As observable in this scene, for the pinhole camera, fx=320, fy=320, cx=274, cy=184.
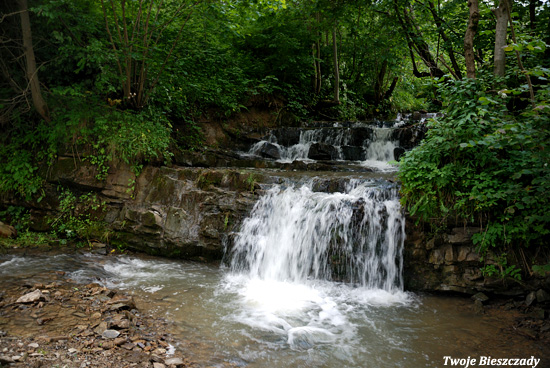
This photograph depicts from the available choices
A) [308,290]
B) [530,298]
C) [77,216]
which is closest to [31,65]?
[77,216]

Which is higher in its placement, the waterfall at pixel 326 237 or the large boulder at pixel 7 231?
the waterfall at pixel 326 237

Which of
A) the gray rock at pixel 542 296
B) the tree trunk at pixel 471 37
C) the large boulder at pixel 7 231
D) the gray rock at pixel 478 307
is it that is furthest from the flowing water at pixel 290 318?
the tree trunk at pixel 471 37

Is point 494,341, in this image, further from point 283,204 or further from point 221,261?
point 221,261

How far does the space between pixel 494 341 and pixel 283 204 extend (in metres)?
3.94

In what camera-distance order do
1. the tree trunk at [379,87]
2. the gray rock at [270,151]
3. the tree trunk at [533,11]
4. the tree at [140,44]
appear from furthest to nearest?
the tree trunk at [379,87] < the gray rock at [270,151] < the tree at [140,44] < the tree trunk at [533,11]

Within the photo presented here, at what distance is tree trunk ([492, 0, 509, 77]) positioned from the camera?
5441 mm

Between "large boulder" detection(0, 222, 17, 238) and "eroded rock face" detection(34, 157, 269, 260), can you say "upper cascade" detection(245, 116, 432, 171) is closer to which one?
"eroded rock face" detection(34, 157, 269, 260)

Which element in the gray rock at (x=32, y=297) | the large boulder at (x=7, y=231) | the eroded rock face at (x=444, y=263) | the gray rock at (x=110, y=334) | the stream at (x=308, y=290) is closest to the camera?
the gray rock at (x=110, y=334)

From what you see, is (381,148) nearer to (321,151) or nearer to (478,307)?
(321,151)

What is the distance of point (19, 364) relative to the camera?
268 cm

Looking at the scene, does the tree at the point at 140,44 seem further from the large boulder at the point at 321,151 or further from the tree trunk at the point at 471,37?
the tree trunk at the point at 471,37

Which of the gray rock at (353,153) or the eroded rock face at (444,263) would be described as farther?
the gray rock at (353,153)

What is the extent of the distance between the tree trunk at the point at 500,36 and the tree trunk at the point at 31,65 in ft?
29.0

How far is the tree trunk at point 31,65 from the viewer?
21.4ft
